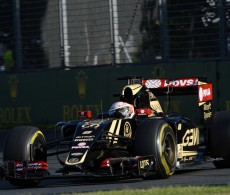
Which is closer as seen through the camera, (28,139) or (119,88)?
(28,139)

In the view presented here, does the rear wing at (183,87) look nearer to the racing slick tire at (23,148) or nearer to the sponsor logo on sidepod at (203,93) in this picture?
the sponsor logo on sidepod at (203,93)

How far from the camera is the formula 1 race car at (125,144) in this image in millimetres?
10062

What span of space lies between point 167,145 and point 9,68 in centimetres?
1264

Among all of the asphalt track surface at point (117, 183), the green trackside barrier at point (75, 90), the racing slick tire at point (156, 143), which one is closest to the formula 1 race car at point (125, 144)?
the racing slick tire at point (156, 143)

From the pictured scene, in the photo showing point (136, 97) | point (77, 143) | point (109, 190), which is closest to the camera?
point (109, 190)

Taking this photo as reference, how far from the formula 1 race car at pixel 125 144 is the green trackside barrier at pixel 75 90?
7.07 m

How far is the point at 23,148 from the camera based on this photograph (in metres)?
10.4

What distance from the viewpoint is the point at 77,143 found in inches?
403

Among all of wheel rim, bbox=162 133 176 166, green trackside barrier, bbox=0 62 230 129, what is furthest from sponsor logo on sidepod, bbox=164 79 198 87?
green trackside barrier, bbox=0 62 230 129

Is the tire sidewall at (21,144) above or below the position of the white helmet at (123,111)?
below

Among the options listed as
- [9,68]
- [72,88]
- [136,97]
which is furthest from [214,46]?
[136,97]

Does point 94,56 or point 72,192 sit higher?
point 94,56

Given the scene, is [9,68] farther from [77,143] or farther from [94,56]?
[77,143]

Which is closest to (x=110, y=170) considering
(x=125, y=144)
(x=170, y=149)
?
(x=125, y=144)
